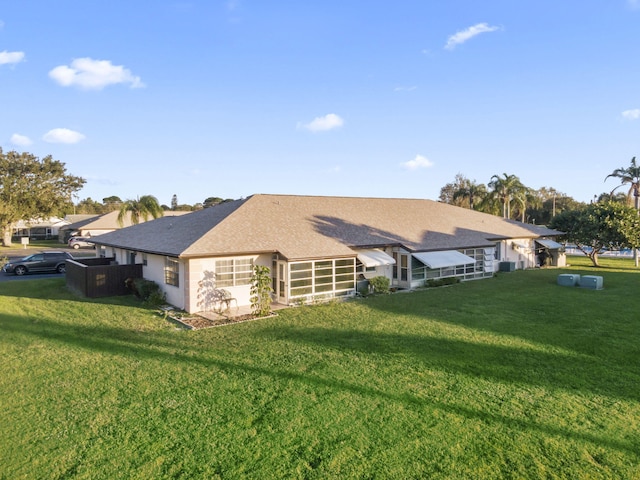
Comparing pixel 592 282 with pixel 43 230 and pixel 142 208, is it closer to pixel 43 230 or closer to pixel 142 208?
pixel 142 208

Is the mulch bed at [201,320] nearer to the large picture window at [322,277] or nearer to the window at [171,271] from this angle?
the window at [171,271]

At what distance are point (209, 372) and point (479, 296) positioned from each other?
16.6m

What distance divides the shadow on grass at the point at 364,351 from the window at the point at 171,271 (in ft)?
14.9

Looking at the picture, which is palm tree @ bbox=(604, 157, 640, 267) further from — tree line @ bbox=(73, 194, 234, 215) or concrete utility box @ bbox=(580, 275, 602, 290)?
tree line @ bbox=(73, 194, 234, 215)

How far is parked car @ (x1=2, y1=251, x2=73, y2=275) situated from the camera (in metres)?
31.3

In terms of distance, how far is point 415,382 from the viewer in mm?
10617

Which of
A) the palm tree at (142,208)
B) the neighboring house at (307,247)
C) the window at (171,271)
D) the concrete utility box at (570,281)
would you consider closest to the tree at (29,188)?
the palm tree at (142,208)

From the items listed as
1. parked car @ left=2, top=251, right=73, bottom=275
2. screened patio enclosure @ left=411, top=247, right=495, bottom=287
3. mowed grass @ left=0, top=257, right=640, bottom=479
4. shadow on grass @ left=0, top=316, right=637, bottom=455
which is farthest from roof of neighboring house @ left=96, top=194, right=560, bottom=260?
parked car @ left=2, top=251, right=73, bottom=275

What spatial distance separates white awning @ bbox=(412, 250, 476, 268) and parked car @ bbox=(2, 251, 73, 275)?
25652 millimetres

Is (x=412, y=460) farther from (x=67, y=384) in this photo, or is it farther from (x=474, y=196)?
(x=474, y=196)

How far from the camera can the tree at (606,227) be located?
3506 cm

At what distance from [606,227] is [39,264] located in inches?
1815

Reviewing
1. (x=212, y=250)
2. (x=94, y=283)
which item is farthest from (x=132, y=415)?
(x=94, y=283)

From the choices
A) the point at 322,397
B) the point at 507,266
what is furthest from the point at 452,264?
the point at 322,397
